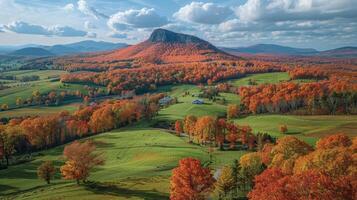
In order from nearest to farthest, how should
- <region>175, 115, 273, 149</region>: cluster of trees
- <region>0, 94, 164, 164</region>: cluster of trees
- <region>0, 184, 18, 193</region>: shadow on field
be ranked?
<region>0, 184, 18, 193</region>: shadow on field < <region>175, 115, 273, 149</region>: cluster of trees < <region>0, 94, 164, 164</region>: cluster of trees

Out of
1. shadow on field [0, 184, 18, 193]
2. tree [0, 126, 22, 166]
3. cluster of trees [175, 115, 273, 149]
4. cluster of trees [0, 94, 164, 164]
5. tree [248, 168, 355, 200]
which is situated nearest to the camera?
tree [248, 168, 355, 200]

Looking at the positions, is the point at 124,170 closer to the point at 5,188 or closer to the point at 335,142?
the point at 5,188

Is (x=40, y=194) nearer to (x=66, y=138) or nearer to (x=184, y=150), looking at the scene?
(x=184, y=150)

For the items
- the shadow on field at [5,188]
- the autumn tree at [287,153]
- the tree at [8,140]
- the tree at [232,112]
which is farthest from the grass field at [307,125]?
the shadow on field at [5,188]

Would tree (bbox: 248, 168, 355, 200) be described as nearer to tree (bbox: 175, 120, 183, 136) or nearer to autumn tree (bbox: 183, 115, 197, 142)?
autumn tree (bbox: 183, 115, 197, 142)

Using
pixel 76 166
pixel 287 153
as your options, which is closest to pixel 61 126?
pixel 76 166

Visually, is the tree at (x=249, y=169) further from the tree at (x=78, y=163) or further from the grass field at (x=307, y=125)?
the grass field at (x=307, y=125)

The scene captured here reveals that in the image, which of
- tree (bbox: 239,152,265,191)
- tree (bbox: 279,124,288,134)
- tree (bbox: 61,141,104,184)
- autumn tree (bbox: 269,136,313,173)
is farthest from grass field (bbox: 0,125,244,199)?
tree (bbox: 279,124,288,134)
